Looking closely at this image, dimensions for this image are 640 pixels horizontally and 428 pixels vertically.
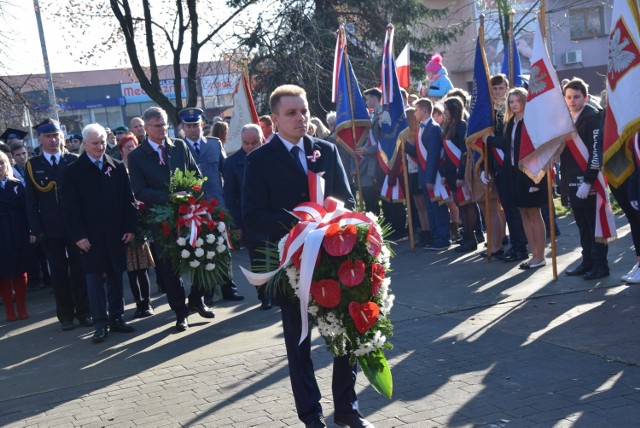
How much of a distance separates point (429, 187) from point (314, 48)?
10.1 meters

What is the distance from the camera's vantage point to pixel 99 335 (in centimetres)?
861

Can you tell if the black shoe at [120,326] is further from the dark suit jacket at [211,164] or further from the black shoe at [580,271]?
the black shoe at [580,271]

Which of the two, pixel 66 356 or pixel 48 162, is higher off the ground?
pixel 48 162

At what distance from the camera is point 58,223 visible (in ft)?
30.6

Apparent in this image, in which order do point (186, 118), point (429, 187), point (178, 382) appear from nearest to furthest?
point (178, 382)
point (186, 118)
point (429, 187)

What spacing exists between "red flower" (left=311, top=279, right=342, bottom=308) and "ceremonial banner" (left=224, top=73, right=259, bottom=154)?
8.09 metres

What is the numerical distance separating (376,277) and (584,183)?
4.88 meters

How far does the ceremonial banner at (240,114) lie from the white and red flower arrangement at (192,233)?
3.92m

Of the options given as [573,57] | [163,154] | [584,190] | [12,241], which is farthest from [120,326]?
[573,57]

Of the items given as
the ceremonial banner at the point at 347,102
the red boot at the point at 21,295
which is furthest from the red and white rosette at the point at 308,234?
the ceremonial banner at the point at 347,102

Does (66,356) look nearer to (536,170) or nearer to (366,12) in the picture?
(536,170)

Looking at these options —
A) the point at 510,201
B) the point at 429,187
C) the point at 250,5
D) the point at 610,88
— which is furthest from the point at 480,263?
the point at 250,5

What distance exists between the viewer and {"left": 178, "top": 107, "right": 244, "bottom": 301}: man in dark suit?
413 inches

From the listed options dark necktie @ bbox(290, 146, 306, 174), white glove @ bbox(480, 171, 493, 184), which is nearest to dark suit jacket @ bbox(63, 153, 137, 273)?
dark necktie @ bbox(290, 146, 306, 174)
